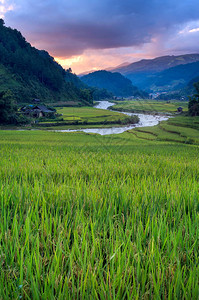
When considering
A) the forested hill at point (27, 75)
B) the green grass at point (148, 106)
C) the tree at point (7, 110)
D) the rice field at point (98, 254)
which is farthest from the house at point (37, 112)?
the rice field at point (98, 254)

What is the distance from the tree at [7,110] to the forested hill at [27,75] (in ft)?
94.8

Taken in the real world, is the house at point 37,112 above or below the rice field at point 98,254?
above

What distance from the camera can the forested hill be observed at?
78625mm

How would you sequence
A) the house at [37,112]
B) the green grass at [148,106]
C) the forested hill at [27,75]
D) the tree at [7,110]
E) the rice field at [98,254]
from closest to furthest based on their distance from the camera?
the rice field at [98,254] → the green grass at [148,106] → the tree at [7,110] → the house at [37,112] → the forested hill at [27,75]

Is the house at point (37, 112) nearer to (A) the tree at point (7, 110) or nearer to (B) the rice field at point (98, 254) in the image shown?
(A) the tree at point (7, 110)

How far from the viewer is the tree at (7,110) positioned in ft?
147

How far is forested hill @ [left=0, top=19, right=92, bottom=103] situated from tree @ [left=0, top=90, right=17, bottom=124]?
94.8ft

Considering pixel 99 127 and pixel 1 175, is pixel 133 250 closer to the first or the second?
pixel 1 175

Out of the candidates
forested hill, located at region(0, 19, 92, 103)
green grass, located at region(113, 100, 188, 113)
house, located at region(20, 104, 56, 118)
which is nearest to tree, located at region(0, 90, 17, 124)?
house, located at region(20, 104, 56, 118)

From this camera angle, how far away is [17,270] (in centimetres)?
117

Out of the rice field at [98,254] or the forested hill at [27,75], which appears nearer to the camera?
the rice field at [98,254]

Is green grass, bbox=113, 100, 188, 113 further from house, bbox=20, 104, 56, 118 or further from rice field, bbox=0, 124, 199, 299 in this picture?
house, bbox=20, 104, 56, 118

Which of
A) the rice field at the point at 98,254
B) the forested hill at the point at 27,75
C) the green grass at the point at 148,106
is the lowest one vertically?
the rice field at the point at 98,254

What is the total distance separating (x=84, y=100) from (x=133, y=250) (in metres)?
106
